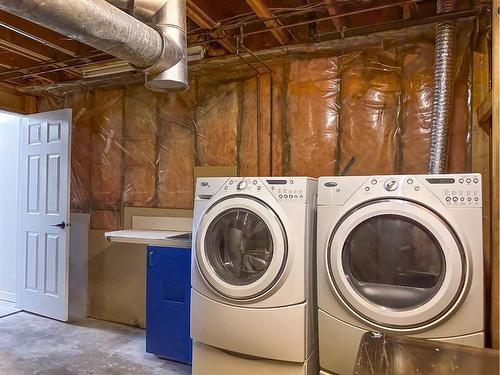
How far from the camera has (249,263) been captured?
7.29 feet

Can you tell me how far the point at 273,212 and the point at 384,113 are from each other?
122 centimetres

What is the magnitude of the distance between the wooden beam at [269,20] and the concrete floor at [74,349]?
2481 mm

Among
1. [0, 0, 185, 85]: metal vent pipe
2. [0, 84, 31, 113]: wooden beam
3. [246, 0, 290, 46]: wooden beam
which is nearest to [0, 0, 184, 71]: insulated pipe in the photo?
[0, 0, 185, 85]: metal vent pipe

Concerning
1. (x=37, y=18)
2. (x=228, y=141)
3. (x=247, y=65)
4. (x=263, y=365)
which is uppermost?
(x=247, y=65)

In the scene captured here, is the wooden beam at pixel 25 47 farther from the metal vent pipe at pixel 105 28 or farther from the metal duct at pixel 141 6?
the metal vent pipe at pixel 105 28

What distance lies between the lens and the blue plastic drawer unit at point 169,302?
2684 millimetres

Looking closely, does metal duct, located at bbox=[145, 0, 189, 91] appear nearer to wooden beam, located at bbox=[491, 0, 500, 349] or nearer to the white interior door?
wooden beam, located at bbox=[491, 0, 500, 349]

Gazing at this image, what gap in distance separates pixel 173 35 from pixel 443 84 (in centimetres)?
162

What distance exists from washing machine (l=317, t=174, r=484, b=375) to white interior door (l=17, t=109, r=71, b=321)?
103 inches

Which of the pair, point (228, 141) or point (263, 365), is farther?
point (228, 141)

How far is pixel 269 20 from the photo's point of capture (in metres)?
2.42

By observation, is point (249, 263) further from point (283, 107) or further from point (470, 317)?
point (283, 107)

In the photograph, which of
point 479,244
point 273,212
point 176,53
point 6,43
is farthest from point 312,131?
point 6,43

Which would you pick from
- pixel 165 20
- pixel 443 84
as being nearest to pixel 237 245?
pixel 165 20
